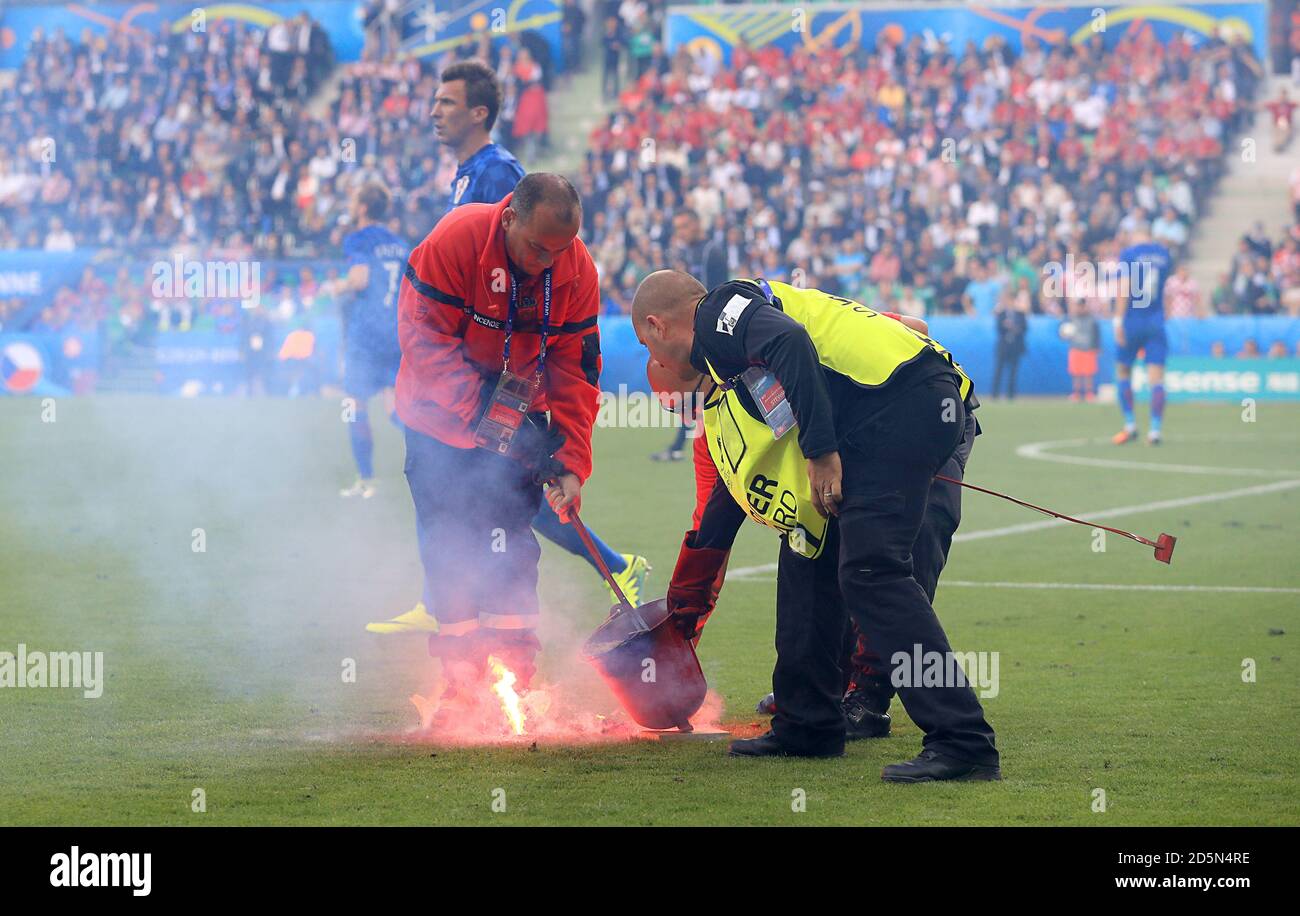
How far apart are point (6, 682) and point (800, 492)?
140 inches

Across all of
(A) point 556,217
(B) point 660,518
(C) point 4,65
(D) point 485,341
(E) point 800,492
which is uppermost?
(C) point 4,65

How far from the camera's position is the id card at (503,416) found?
243 inches

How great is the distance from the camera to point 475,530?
6305 millimetres

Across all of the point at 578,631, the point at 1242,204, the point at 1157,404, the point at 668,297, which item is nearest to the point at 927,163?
the point at 1242,204

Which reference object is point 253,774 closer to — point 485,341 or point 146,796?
point 146,796

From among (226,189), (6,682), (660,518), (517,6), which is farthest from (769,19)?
(6,682)

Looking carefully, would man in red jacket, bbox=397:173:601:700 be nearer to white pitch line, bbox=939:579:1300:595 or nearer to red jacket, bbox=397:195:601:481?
red jacket, bbox=397:195:601:481

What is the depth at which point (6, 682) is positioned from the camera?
7070 mm

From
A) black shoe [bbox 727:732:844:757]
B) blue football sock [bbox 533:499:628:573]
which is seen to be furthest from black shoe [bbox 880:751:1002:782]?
blue football sock [bbox 533:499:628:573]

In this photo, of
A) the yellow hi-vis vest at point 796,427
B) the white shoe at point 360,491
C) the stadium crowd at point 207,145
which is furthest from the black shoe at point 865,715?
the stadium crowd at point 207,145

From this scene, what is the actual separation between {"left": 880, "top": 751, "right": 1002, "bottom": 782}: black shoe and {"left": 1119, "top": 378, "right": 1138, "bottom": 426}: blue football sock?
14278 mm

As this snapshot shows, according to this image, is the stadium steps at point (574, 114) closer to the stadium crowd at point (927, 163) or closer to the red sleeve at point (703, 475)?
the stadium crowd at point (927, 163)

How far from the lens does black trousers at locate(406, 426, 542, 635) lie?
6277 millimetres

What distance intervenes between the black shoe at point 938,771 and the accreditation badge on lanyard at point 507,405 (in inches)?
71.4
